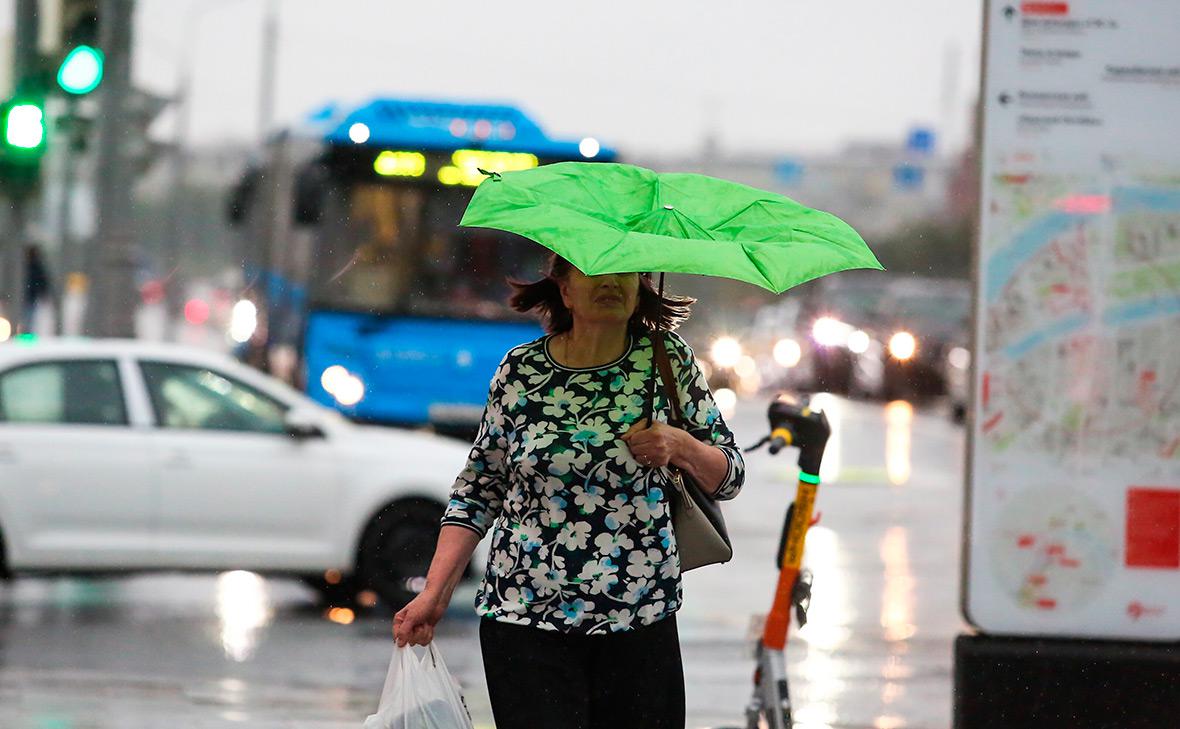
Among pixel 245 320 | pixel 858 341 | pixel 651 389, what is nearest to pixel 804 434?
pixel 651 389

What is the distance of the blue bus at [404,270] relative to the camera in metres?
15.6

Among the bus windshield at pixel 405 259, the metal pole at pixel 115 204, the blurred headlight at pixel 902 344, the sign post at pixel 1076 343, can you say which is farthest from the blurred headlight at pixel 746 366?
the sign post at pixel 1076 343

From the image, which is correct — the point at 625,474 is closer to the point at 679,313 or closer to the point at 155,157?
the point at 679,313

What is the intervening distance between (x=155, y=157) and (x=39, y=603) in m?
6.86

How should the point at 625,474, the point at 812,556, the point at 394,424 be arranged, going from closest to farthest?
the point at 625,474 → the point at 812,556 → the point at 394,424

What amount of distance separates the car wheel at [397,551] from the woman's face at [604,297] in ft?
22.2

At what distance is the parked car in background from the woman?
25421 mm

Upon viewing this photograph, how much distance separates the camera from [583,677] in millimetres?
4258

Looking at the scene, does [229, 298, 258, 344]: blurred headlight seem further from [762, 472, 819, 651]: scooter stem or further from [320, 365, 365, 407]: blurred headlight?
[762, 472, 819, 651]: scooter stem

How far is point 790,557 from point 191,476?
5.70 m

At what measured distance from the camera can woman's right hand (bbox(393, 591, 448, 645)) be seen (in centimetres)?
430

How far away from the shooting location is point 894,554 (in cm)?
1383

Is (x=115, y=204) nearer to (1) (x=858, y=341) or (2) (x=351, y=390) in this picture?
(2) (x=351, y=390)

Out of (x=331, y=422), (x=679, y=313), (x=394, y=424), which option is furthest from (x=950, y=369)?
(x=679, y=313)
